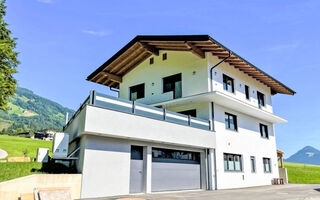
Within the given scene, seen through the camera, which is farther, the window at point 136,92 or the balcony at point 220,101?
the window at point 136,92

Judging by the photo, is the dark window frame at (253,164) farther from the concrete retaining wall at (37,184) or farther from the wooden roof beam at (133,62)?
the concrete retaining wall at (37,184)

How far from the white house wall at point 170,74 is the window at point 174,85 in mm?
292

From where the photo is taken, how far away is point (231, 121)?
1747cm

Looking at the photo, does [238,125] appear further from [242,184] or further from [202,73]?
[202,73]

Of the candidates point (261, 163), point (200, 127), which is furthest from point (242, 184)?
point (200, 127)

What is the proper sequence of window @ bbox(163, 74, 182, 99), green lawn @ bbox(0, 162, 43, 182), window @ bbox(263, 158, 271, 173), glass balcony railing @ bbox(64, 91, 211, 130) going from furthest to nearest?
window @ bbox(263, 158, 271, 173) → window @ bbox(163, 74, 182, 99) → glass balcony railing @ bbox(64, 91, 211, 130) → green lawn @ bbox(0, 162, 43, 182)

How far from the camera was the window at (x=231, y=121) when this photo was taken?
669 inches

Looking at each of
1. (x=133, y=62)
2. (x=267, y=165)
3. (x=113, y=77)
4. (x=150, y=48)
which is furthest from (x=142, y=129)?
(x=267, y=165)

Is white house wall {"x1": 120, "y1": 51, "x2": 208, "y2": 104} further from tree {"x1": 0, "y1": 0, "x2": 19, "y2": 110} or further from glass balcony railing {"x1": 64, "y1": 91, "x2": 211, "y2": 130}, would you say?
tree {"x1": 0, "y1": 0, "x2": 19, "y2": 110}

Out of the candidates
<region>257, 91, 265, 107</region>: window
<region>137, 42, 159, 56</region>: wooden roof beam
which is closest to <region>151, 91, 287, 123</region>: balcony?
<region>257, 91, 265, 107</region>: window

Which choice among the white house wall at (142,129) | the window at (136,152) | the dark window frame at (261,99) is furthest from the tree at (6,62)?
the dark window frame at (261,99)

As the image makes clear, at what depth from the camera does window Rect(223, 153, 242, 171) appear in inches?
632

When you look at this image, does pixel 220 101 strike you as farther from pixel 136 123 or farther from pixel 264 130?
pixel 264 130

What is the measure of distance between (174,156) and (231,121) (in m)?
5.88
